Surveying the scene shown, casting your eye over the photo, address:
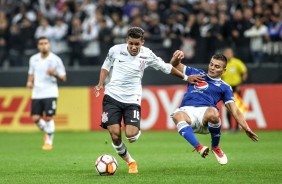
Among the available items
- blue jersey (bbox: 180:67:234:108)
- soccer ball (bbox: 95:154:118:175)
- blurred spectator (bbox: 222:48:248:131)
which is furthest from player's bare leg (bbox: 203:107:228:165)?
blurred spectator (bbox: 222:48:248:131)

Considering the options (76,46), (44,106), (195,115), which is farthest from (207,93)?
(76,46)

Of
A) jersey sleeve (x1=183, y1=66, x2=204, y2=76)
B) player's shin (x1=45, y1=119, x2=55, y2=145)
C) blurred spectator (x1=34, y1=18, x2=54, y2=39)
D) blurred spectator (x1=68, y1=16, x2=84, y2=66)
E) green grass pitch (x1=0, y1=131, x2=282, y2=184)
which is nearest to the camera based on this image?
green grass pitch (x1=0, y1=131, x2=282, y2=184)

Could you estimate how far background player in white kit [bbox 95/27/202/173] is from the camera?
475 inches

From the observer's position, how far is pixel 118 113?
1216cm

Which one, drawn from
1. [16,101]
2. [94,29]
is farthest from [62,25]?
[16,101]

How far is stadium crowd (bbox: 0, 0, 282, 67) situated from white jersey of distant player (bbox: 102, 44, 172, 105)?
444 inches

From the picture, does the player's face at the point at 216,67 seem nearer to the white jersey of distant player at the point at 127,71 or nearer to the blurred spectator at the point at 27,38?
the white jersey of distant player at the point at 127,71

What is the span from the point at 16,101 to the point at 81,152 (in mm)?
8211

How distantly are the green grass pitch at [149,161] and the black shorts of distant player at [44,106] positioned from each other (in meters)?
0.86

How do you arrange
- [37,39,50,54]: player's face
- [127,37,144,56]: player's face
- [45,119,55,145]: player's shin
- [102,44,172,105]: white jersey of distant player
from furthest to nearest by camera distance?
[45,119,55,145]: player's shin, [37,39,50,54]: player's face, [102,44,172,105]: white jersey of distant player, [127,37,144,56]: player's face

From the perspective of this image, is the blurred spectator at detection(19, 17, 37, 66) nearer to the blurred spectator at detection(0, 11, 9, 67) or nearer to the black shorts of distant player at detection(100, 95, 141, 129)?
the blurred spectator at detection(0, 11, 9, 67)

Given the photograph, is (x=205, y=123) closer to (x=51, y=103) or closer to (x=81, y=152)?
(x=81, y=152)

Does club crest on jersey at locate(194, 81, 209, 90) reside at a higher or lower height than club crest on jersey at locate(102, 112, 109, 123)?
higher

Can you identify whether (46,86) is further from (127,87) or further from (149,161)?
(127,87)
